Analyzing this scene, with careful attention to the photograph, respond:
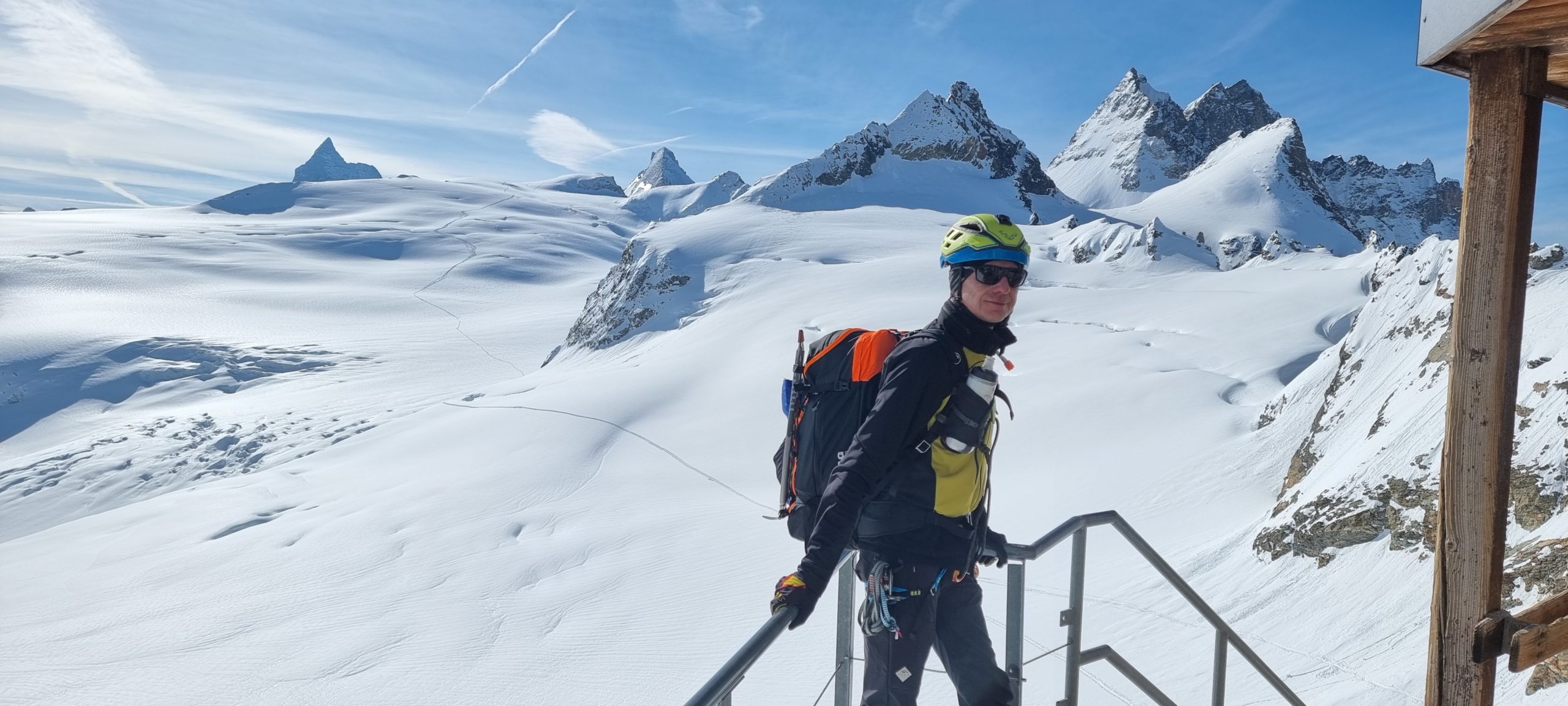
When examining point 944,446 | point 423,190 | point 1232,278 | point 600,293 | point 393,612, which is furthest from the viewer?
point 423,190

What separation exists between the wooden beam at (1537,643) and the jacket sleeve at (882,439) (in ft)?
4.91

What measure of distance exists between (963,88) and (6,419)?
84.7m

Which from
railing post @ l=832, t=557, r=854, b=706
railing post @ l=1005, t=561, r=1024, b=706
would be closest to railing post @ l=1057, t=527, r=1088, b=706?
railing post @ l=1005, t=561, r=1024, b=706

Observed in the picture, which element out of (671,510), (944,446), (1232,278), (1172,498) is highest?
(1232,278)

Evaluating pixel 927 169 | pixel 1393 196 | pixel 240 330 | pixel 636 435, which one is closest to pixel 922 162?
pixel 927 169

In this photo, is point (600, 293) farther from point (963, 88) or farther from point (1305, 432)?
point (963, 88)

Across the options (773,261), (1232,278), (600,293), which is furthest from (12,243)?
(1232,278)

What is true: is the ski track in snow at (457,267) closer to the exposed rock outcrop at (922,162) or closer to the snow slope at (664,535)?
the exposed rock outcrop at (922,162)

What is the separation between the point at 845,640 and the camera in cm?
254

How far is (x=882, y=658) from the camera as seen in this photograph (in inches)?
102

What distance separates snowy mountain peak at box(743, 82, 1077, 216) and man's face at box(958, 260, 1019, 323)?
59705 millimetres

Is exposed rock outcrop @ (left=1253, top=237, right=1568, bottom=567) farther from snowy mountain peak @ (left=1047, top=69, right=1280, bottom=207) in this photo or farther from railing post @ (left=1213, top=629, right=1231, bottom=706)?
snowy mountain peak @ (left=1047, top=69, right=1280, bottom=207)

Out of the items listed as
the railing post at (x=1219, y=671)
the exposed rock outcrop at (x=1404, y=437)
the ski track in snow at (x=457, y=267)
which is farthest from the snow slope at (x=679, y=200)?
the railing post at (x=1219, y=671)

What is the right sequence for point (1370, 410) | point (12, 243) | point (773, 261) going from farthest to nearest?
point (12, 243)
point (773, 261)
point (1370, 410)
